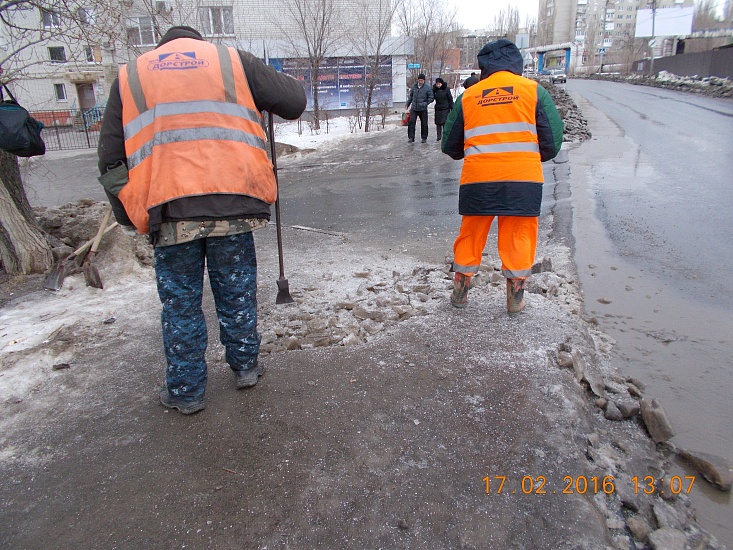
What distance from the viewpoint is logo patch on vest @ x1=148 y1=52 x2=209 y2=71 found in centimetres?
253

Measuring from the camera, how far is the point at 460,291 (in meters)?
4.04

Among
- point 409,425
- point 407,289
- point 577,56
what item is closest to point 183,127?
point 409,425

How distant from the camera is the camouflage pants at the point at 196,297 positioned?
271 centimetres

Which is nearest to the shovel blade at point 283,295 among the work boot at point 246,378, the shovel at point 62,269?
the work boot at point 246,378

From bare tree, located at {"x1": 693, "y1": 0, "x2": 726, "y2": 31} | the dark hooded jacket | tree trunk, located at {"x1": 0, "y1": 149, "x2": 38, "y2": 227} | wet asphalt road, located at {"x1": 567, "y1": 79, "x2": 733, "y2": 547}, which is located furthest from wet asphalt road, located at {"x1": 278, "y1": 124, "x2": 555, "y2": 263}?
bare tree, located at {"x1": 693, "y1": 0, "x2": 726, "y2": 31}

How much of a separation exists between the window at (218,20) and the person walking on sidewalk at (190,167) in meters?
16.1

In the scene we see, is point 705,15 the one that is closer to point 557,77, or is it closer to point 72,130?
point 557,77

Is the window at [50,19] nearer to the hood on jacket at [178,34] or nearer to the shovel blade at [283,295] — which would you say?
the hood on jacket at [178,34]

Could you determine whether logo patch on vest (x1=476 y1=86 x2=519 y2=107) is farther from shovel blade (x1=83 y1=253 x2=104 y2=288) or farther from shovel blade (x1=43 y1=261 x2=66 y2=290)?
shovel blade (x1=43 y1=261 x2=66 y2=290)

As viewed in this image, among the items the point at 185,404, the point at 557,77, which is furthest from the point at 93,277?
the point at 557,77

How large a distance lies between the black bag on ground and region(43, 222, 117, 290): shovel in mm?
1355

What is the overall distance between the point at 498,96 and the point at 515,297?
143cm
